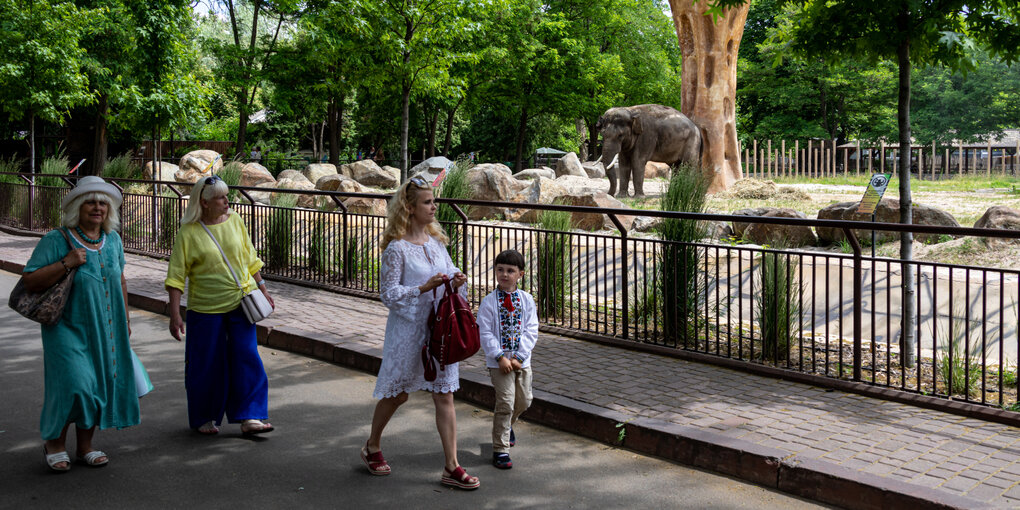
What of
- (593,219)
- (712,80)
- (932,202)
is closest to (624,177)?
(712,80)

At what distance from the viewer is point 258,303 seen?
613 cm

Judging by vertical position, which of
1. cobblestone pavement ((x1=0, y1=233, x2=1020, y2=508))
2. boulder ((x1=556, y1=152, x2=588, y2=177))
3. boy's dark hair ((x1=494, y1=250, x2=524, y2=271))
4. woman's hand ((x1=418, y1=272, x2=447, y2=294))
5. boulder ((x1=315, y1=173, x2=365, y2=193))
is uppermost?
boulder ((x1=556, y1=152, x2=588, y2=177))

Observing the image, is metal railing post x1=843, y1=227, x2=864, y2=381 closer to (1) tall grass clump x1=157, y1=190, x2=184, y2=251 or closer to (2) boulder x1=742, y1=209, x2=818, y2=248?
(2) boulder x1=742, y1=209, x2=818, y2=248

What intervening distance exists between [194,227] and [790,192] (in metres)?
20.1

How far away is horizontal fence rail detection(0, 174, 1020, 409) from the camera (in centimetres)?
692

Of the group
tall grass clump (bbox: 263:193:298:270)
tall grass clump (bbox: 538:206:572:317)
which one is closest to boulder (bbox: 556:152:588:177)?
tall grass clump (bbox: 263:193:298:270)

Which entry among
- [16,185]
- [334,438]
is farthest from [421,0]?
[334,438]

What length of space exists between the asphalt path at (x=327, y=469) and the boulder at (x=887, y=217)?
9.53m

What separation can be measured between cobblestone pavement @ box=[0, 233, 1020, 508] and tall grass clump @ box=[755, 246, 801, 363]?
0.49m

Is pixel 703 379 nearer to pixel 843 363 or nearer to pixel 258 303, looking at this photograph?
pixel 843 363

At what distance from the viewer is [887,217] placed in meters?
14.9

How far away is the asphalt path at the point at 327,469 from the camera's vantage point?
4938 millimetres

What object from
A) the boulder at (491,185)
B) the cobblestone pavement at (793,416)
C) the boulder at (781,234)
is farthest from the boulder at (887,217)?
the boulder at (491,185)

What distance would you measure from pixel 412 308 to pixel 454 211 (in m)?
6.39
